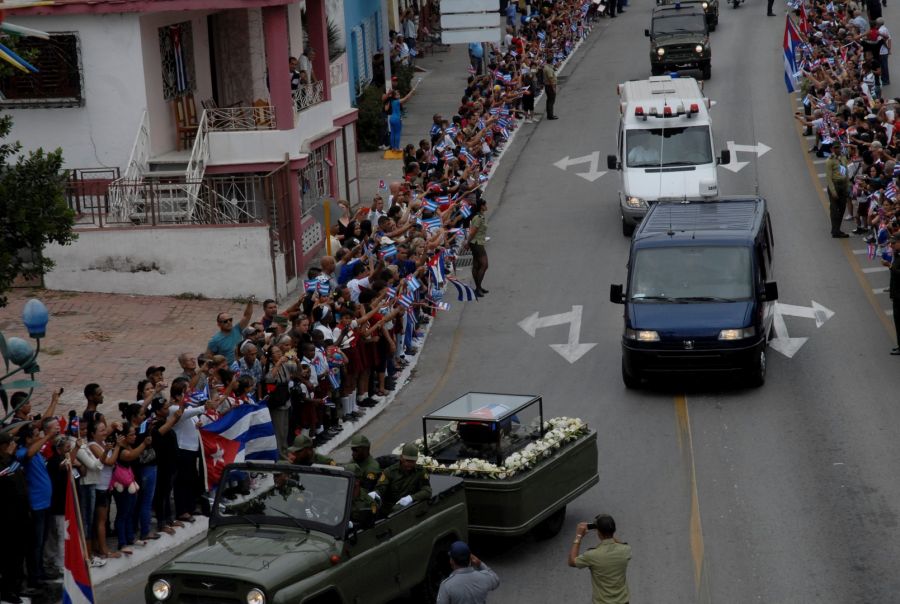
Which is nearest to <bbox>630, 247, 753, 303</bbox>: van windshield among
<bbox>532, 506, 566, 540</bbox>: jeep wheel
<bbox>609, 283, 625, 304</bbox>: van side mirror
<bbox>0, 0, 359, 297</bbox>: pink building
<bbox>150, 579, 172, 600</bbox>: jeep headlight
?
<bbox>609, 283, 625, 304</bbox>: van side mirror

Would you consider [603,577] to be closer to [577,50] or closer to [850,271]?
[850,271]

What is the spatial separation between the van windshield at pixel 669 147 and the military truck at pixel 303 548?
17184 millimetres

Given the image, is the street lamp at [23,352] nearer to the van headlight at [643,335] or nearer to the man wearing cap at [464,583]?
the man wearing cap at [464,583]

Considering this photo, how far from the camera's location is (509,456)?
14.3 metres

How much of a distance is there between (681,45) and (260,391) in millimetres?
30910

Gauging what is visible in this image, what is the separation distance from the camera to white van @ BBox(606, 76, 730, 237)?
94.3 feet

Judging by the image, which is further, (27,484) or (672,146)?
(672,146)

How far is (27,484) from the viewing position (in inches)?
514

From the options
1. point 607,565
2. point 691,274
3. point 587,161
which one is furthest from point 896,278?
point 587,161

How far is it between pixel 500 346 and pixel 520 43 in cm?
2267

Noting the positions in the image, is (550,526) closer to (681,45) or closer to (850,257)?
(850,257)

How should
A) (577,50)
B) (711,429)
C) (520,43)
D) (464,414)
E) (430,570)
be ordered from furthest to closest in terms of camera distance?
(577,50), (520,43), (711,429), (464,414), (430,570)

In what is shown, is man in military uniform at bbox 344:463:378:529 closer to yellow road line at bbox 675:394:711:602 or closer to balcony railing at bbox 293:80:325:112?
yellow road line at bbox 675:394:711:602

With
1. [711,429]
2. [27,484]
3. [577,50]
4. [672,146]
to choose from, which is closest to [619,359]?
[711,429]
